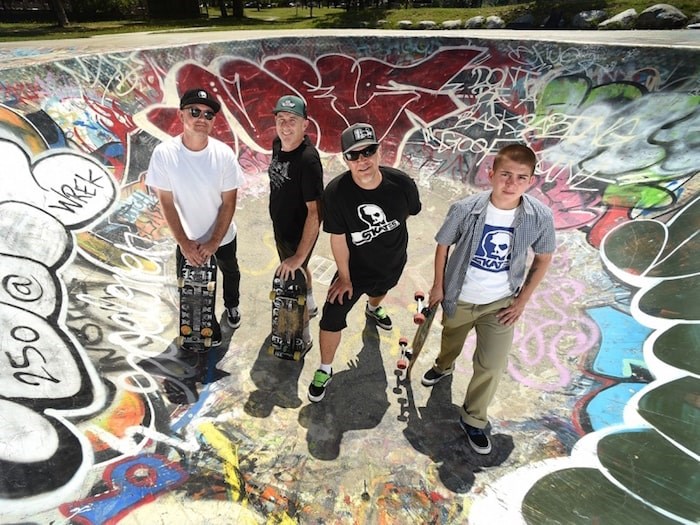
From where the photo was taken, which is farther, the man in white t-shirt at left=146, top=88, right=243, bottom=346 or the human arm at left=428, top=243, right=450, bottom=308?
the man in white t-shirt at left=146, top=88, right=243, bottom=346

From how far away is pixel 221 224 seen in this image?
12.3 feet

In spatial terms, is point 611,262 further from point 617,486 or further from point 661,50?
point 661,50

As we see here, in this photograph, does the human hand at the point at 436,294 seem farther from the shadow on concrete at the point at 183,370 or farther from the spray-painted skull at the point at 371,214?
the shadow on concrete at the point at 183,370

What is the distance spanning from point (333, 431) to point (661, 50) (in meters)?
9.13

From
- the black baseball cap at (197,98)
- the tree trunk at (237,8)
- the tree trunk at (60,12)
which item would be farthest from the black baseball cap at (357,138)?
the tree trunk at (60,12)

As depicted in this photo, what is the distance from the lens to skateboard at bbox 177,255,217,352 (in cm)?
393

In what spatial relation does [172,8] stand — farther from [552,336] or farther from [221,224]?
[552,336]

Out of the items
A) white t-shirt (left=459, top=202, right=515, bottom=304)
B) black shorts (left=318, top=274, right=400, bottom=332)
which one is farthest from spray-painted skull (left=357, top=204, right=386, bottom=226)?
white t-shirt (left=459, top=202, right=515, bottom=304)

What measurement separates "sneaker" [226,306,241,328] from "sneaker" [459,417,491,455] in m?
2.85

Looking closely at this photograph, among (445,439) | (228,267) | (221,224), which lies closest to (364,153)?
(221,224)

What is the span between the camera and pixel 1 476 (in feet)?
7.32

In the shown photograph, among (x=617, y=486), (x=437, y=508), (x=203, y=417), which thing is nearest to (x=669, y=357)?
(x=617, y=486)

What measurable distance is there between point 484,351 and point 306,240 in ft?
6.14

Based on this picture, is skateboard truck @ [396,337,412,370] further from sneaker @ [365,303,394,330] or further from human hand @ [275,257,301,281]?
human hand @ [275,257,301,281]
